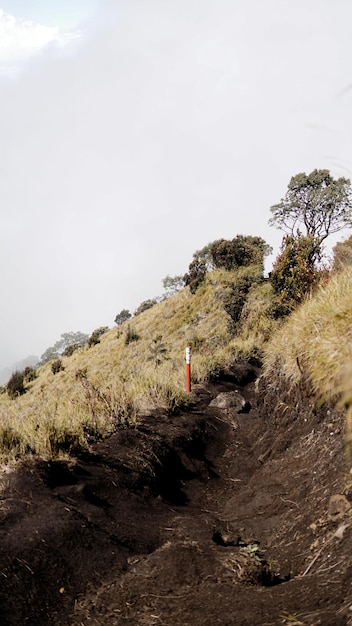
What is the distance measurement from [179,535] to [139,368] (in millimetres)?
11702

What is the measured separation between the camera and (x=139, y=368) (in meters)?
16.6

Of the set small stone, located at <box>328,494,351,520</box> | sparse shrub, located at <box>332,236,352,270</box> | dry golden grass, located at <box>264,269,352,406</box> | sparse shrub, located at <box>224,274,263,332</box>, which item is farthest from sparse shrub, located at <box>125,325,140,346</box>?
small stone, located at <box>328,494,351,520</box>

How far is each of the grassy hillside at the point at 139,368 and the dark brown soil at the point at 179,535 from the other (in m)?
0.53

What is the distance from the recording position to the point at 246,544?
4.72 metres

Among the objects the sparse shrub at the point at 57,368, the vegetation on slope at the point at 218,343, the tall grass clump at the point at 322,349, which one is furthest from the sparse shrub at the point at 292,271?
the sparse shrub at the point at 57,368

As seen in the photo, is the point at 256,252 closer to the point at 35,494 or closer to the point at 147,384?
the point at 147,384

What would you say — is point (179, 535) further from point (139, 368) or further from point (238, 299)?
point (238, 299)

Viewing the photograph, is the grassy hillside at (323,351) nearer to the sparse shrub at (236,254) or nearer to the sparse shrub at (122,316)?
the sparse shrub at (236,254)

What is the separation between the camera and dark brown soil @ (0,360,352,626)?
3.36m

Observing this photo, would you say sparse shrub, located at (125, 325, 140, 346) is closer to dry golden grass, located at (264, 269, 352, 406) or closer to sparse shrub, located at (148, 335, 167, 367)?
sparse shrub, located at (148, 335, 167, 367)

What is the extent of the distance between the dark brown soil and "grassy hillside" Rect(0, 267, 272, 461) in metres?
0.53

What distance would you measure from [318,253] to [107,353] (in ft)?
56.9

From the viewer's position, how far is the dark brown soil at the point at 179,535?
336 cm

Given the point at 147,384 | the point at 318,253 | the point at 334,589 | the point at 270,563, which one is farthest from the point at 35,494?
the point at 318,253
